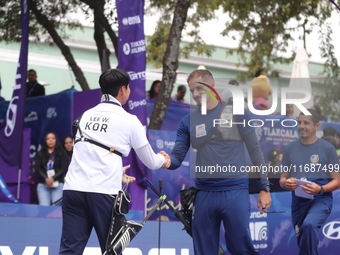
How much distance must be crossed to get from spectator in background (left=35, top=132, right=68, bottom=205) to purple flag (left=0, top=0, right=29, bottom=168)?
2.74 ft

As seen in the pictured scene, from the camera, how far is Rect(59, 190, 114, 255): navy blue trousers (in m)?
6.09

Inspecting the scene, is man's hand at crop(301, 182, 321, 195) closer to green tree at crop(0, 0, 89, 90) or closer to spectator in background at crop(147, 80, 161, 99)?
spectator in background at crop(147, 80, 161, 99)

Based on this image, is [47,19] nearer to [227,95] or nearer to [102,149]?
[227,95]

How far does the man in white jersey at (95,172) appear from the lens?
6.10m

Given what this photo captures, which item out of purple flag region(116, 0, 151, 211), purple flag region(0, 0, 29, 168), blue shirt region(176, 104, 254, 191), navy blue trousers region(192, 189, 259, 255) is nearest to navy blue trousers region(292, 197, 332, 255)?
navy blue trousers region(192, 189, 259, 255)

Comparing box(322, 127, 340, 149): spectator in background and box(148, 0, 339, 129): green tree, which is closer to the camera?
box(322, 127, 340, 149): spectator in background

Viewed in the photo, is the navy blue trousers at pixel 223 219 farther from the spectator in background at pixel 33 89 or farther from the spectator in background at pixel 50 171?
the spectator in background at pixel 33 89

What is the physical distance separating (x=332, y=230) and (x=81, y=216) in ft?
15.1

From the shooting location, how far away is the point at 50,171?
39.9ft

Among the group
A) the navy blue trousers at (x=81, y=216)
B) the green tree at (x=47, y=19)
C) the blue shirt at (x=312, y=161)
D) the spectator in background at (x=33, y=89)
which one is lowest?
the navy blue trousers at (x=81, y=216)

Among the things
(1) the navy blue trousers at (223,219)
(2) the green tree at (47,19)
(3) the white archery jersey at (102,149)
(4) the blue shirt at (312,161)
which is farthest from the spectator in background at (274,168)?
(2) the green tree at (47,19)

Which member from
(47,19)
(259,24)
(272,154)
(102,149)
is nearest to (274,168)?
(272,154)

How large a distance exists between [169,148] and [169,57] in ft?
5.29

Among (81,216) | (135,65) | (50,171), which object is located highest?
(135,65)
